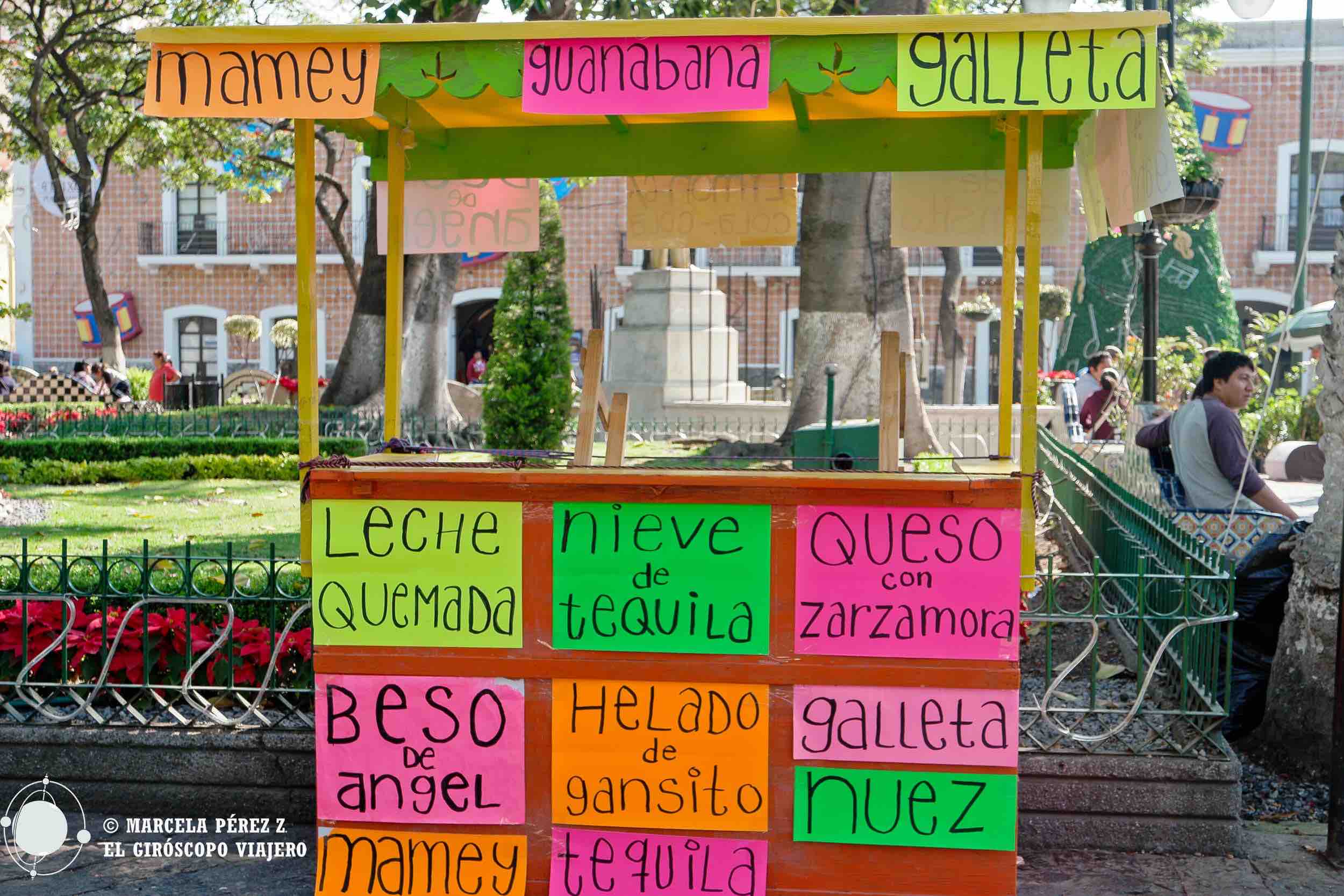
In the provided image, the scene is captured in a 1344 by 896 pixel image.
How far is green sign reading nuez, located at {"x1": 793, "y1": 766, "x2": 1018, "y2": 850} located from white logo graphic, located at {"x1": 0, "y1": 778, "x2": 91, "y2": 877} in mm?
2589

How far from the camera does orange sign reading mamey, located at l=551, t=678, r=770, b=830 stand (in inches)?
169

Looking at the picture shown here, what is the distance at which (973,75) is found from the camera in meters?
4.18

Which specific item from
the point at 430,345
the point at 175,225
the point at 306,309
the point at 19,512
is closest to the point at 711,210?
the point at 306,309

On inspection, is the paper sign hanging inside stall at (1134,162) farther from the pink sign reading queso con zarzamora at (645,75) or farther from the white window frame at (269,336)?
the white window frame at (269,336)

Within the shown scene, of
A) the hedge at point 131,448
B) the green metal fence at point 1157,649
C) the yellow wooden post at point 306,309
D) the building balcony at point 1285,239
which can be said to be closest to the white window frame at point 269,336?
the hedge at point 131,448

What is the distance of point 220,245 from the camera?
3812 centimetres

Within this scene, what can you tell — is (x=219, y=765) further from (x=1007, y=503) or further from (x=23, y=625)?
(x=1007, y=503)

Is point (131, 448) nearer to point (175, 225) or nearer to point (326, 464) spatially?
point (326, 464)

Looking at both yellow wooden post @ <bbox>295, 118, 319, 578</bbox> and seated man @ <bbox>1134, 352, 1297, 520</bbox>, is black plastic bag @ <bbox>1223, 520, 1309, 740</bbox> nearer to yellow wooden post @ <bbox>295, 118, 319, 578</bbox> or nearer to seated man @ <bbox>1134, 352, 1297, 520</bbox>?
seated man @ <bbox>1134, 352, 1297, 520</bbox>

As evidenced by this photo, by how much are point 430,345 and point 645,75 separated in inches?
542

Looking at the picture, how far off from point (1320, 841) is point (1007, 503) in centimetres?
196

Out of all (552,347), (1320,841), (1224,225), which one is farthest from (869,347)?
(1224,225)

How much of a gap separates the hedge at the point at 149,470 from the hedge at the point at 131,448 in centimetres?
17

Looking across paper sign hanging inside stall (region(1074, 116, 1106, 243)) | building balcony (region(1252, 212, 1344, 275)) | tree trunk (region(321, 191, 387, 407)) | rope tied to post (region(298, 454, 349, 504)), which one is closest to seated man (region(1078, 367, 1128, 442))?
paper sign hanging inside stall (region(1074, 116, 1106, 243))
